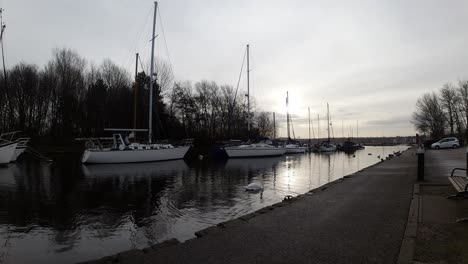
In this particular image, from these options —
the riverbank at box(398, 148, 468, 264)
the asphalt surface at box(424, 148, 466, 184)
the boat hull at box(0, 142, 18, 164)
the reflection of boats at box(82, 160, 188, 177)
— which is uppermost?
the boat hull at box(0, 142, 18, 164)

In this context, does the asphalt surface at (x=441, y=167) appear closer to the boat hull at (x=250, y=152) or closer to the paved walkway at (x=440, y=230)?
the paved walkway at (x=440, y=230)

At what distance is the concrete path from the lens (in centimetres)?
590

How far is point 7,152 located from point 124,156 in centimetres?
1071

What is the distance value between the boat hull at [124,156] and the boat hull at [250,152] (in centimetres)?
1008

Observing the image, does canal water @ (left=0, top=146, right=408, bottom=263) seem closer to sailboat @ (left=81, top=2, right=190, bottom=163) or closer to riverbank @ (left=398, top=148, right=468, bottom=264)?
riverbank @ (left=398, top=148, right=468, bottom=264)

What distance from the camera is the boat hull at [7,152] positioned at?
36.1 meters

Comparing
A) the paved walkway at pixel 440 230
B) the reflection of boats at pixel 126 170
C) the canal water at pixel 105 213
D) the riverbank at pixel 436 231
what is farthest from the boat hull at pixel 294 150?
the riverbank at pixel 436 231

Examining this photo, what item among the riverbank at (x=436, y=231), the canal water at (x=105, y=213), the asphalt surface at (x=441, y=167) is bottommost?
the canal water at (x=105, y=213)

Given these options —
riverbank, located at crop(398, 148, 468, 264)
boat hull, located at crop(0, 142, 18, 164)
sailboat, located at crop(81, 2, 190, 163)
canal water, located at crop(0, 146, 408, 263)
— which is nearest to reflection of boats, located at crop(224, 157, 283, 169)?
sailboat, located at crop(81, 2, 190, 163)

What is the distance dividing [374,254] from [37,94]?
66957 mm

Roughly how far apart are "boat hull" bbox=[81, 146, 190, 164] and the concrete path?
105ft

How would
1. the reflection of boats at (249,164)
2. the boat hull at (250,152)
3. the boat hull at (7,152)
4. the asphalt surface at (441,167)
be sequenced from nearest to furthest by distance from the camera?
the asphalt surface at (441,167), the reflection of boats at (249,164), the boat hull at (7,152), the boat hull at (250,152)

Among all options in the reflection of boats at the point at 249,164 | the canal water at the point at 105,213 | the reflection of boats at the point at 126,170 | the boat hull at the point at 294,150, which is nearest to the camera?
the canal water at the point at 105,213

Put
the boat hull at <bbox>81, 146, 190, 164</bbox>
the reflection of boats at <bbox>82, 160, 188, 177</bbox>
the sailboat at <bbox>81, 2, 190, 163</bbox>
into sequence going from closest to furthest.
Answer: the reflection of boats at <bbox>82, 160, 188, 177</bbox> → the boat hull at <bbox>81, 146, 190, 164</bbox> → the sailboat at <bbox>81, 2, 190, 163</bbox>
